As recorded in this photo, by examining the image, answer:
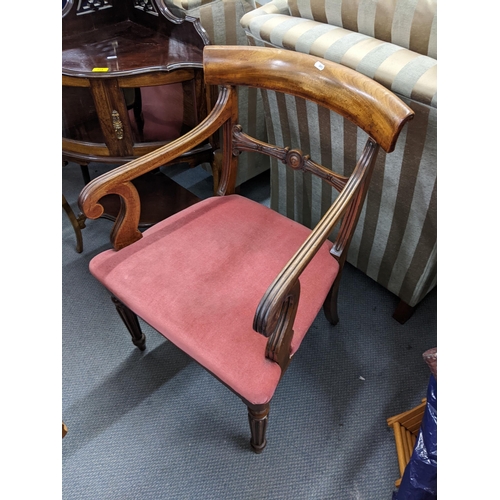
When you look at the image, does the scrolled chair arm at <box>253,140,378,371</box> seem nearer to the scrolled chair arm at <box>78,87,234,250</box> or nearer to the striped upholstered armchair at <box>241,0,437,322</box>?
the striped upholstered armchair at <box>241,0,437,322</box>

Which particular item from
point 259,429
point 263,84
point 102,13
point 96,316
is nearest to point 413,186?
point 263,84

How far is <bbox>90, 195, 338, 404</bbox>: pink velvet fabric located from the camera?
31.6 inches

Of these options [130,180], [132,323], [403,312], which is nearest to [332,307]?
[403,312]

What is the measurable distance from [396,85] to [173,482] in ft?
3.59

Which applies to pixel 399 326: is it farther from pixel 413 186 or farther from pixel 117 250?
pixel 117 250

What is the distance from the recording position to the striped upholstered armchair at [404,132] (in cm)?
86

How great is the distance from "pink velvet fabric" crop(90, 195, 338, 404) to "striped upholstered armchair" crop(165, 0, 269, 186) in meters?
0.54

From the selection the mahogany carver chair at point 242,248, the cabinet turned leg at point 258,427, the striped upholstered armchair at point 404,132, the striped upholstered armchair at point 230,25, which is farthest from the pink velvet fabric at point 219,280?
the striped upholstered armchair at point 230,25

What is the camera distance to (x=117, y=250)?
1.01 meters

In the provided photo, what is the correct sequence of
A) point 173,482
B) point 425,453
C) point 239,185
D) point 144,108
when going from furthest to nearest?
point 239,185
point 144,108
point 173,482
point 425,453

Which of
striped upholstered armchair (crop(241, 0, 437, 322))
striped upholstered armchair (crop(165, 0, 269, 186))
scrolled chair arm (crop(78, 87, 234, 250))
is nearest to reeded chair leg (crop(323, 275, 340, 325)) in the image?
striped upholstered armchair (crop(241, 0, 437, 322))

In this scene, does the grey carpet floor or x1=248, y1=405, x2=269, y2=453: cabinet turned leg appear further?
the grey carpet floor

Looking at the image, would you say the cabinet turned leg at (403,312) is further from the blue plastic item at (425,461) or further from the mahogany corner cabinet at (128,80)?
the mahogany corner cabinet at (128,80)

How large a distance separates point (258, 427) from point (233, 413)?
25 centimetres
